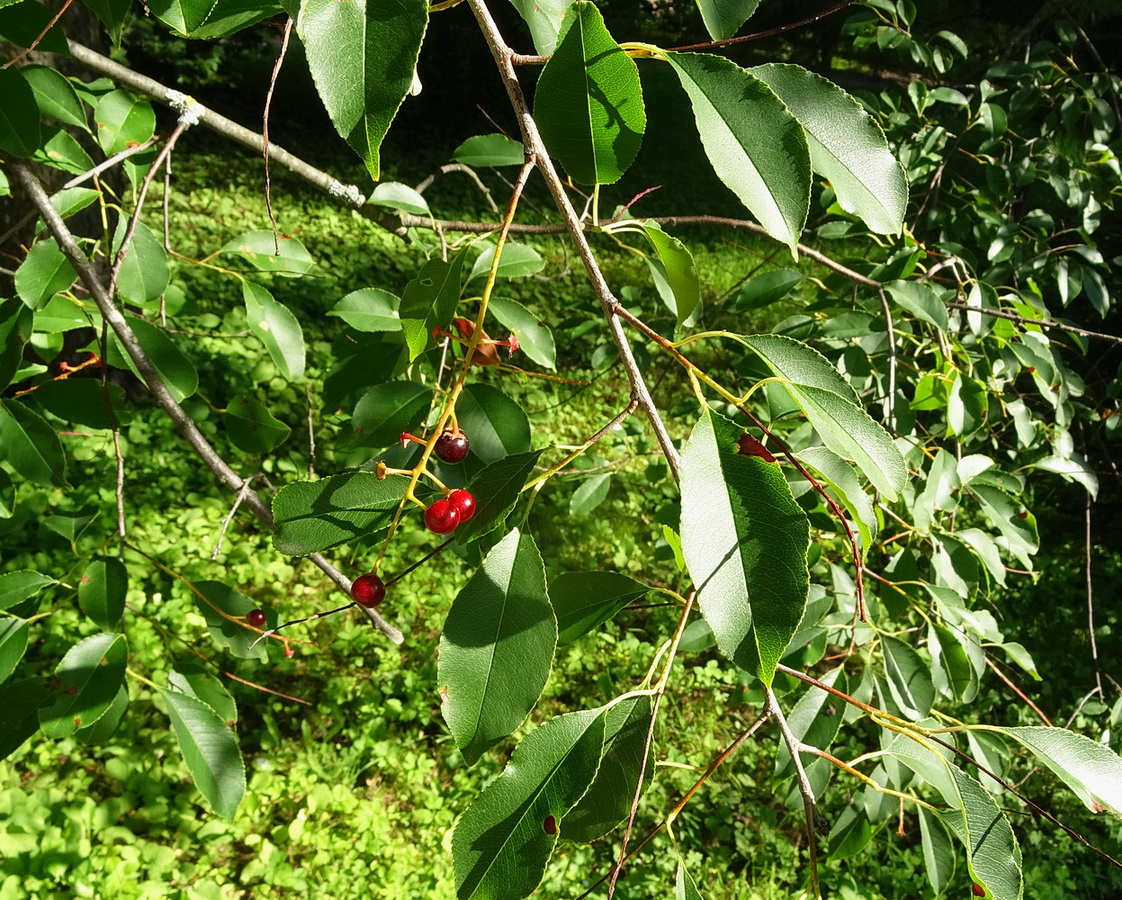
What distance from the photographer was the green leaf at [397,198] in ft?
3.96

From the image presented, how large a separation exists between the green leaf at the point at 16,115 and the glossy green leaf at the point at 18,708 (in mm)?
722

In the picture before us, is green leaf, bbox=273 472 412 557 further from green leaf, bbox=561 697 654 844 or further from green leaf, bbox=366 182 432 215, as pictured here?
green leaf, bbox=366 182 432 215

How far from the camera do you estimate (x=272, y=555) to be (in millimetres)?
2957

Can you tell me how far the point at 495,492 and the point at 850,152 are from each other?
1.29ft

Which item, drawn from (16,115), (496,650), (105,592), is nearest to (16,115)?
(16,115)

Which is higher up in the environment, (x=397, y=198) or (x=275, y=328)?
(x=397, y=198)

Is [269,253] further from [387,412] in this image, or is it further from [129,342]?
[387,412]

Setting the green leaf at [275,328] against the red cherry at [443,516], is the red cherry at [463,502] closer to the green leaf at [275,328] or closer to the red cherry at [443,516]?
the red cherry at [443,516]

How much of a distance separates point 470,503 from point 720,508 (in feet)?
0.75

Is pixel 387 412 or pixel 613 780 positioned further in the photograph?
pixel 387 412

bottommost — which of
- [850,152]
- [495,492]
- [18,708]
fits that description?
[18,708]

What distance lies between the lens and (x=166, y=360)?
3.99ft

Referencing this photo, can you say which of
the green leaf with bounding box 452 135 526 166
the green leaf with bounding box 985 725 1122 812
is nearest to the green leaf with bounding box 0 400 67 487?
the green leaf with bounding box 452 135 526 166

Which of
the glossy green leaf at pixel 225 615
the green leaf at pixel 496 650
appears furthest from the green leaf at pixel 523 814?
the glossy green leaf at pixel 225 615
